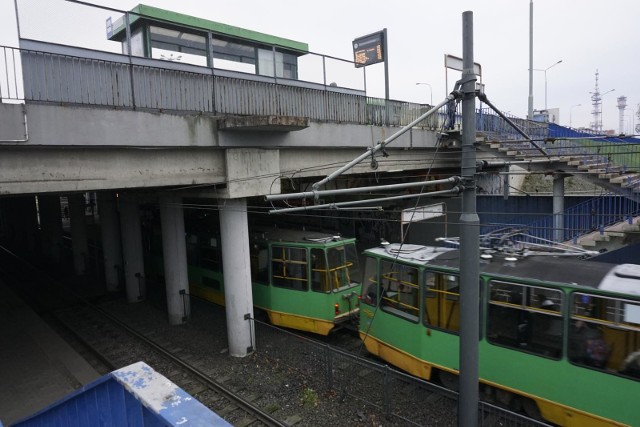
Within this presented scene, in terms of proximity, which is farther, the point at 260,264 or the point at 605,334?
the point at 260,264

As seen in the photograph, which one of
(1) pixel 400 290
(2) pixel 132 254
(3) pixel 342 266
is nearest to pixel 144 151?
(3) pixel 342 266

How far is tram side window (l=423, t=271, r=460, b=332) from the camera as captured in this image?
317 inches

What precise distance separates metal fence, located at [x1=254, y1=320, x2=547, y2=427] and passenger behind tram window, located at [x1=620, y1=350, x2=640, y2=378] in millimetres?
1432

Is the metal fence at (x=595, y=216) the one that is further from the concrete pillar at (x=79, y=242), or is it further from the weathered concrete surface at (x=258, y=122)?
the concrete pillar at (x=79, y=242)

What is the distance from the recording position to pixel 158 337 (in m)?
12.9

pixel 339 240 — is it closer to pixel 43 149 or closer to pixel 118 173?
pixel 118 173

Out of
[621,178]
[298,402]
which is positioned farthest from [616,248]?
[298,402]

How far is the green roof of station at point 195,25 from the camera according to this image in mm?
9883

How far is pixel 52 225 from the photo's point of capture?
80.3 feet

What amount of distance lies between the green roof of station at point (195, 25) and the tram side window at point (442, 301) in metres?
8.14

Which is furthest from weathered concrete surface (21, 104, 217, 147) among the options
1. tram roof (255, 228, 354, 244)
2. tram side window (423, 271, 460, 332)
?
tram side window (423, 271, 460, 332)

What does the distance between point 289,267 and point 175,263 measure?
3.98 meters

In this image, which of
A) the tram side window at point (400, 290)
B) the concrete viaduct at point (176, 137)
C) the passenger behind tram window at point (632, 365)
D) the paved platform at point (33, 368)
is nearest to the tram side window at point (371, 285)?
the tram side window at point (400, 290)

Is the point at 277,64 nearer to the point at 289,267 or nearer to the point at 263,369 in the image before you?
the point at 289,267
